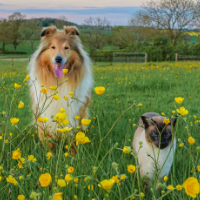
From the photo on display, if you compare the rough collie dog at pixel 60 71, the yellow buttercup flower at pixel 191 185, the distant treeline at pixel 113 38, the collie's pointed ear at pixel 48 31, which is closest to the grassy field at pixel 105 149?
the yellow buttercup flower at pixel 191 185

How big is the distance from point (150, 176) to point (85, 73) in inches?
80.6

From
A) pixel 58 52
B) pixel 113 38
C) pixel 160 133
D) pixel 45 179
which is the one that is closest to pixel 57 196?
pixel 45 179

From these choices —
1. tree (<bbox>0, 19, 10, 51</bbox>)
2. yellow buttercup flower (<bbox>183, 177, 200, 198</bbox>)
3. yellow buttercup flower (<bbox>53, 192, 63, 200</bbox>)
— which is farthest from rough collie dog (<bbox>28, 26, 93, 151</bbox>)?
tree (<bbox>0, 19, 10, 51</bbox>)

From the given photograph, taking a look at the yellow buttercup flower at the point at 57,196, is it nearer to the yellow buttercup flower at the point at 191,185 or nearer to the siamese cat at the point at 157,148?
the yellow buttercup flower at the point at 191,185

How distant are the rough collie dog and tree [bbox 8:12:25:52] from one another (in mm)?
51675

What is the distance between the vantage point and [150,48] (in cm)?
2572

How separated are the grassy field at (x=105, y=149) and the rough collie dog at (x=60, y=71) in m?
0.36

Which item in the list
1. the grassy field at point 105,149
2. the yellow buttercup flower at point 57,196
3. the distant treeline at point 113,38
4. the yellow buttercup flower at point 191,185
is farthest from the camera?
the distant treeline at point 113,38

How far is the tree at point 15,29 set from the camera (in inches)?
1997

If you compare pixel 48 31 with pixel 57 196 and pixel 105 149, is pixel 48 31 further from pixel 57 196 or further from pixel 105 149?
pixel 57 196

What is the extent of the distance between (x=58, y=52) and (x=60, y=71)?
29 centimetres

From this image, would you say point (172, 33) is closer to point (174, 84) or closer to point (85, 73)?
point (174, 84)

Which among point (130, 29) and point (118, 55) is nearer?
point (118, 55)

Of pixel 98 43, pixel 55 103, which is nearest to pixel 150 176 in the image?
pixel 55 103
